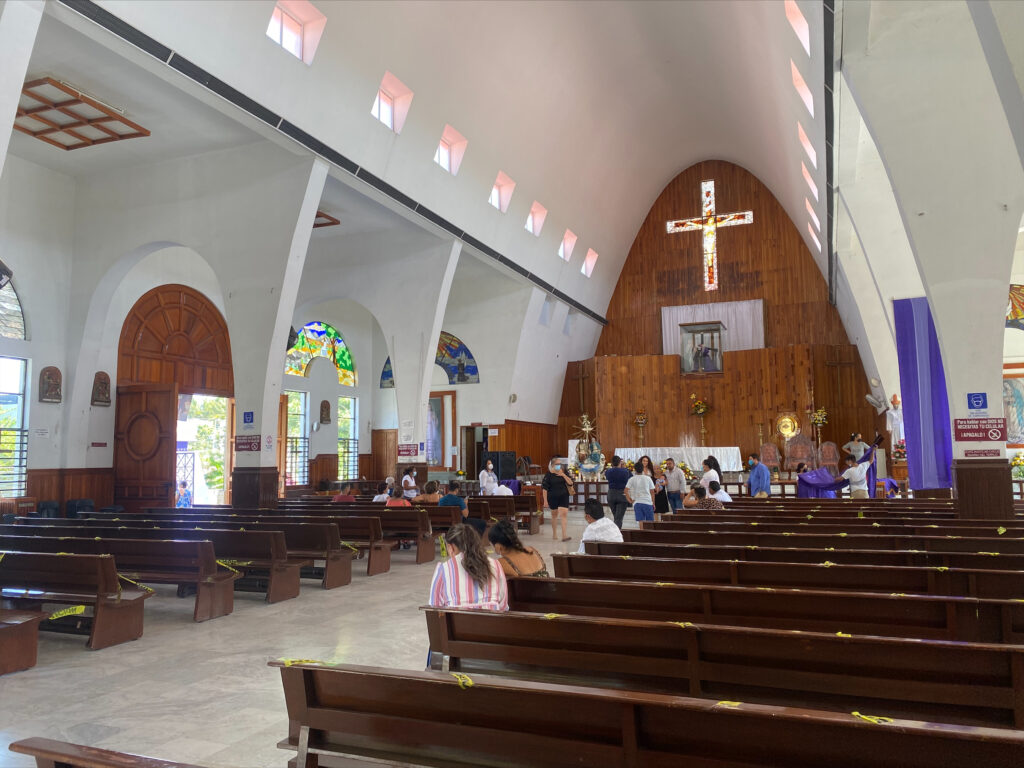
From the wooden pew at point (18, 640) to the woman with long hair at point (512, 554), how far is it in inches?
114

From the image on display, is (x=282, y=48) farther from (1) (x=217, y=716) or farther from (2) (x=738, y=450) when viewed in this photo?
(2) (x=738, y=450)

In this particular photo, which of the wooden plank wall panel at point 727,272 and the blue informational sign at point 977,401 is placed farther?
the wooden plank wall panel at point 727,272

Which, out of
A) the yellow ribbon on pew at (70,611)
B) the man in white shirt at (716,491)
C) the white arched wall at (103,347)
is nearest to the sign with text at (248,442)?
the white arched wall at (103,347)

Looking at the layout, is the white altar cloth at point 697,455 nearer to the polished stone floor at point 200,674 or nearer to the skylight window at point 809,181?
the skylight window at point 809,181

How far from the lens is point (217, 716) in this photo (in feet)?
12.1

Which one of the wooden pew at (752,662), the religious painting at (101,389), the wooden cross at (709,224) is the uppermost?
the wooden cross at (709,224)

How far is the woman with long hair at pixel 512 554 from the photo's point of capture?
13.3 feet

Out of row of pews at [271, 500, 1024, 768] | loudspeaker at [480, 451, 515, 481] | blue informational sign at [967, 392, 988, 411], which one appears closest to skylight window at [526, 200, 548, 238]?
loudspeaker at [480, 451, 515, 481]

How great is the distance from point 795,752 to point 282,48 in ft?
34.3

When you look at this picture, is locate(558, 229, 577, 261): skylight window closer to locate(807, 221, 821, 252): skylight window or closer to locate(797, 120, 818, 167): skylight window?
locate(807, 221, 821, 252): skylight window

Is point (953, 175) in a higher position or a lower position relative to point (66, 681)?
higher

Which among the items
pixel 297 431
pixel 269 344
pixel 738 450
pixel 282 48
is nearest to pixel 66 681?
pixel 269 344

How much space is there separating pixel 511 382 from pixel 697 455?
5.48m

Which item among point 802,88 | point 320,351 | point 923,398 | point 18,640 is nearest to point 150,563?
point 18,640
